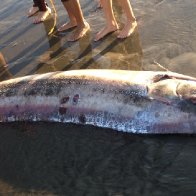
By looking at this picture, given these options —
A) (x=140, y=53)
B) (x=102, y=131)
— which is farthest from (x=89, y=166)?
(x=140, y=53)

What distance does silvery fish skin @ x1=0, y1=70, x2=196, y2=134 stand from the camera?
4984mm

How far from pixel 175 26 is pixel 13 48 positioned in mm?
3116

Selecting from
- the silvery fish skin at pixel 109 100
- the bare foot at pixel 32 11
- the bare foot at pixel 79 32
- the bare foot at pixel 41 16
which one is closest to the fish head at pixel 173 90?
the silvery fish skin at pixel 109 100

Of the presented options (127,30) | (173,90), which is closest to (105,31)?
(127,30)

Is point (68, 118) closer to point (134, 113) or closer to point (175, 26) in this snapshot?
point (134, 113)

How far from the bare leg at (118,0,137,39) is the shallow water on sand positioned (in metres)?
0.12

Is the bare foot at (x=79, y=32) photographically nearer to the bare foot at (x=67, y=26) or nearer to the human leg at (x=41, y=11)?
the bare foot at (x=67, y=26)

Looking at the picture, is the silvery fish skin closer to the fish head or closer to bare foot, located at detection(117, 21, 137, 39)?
the fish head

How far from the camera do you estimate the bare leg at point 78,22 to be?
8084 mm

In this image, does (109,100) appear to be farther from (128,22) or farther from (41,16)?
(41,16)

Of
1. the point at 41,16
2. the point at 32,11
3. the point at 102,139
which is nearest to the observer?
the point at 102,139

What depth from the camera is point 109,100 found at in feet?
17.6

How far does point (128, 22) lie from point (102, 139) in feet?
10.6

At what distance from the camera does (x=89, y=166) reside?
486 centimetres
